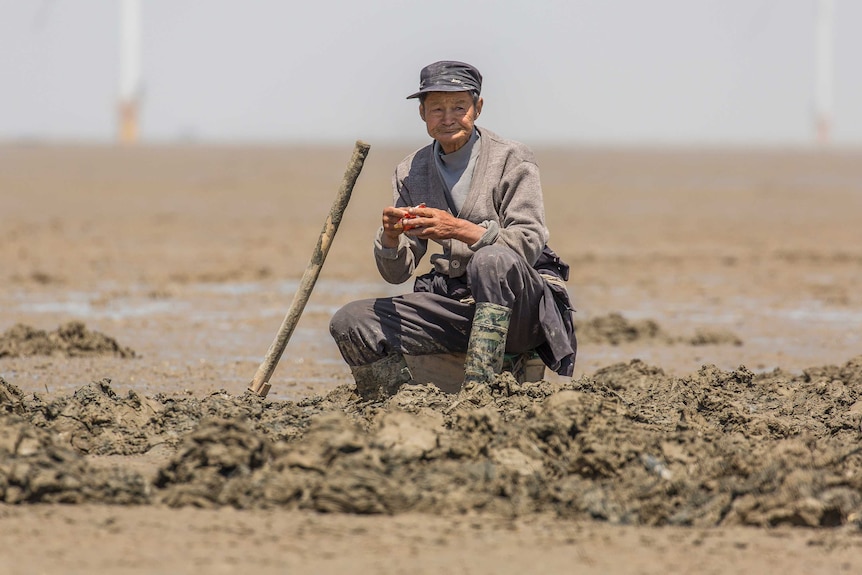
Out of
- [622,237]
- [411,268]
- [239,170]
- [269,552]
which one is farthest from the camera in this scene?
[239,170]

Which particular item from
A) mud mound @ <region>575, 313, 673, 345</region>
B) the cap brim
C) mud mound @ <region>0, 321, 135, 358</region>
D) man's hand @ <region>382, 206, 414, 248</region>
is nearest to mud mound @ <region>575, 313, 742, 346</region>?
mud mound @ <region>575, 313, 673, 345</region>

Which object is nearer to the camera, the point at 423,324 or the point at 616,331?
the point at 423,324

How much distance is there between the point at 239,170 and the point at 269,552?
89.8 feet

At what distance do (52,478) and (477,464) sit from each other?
129 cm

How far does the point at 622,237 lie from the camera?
15.9 meters

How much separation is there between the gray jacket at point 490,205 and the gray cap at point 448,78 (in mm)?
258

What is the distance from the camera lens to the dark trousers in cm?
485

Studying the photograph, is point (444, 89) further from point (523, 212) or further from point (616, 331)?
point (616, 331)

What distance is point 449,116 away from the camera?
482 centimetres

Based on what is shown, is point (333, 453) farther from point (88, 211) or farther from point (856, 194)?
point (856, 194)

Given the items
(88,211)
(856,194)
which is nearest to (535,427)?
(88,211)

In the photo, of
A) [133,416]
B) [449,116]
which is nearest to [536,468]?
[449,116]

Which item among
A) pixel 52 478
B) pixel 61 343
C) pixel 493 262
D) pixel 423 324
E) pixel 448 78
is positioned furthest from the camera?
pixel 61 343

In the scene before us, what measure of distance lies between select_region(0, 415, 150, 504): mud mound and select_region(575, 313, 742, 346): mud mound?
471cm
